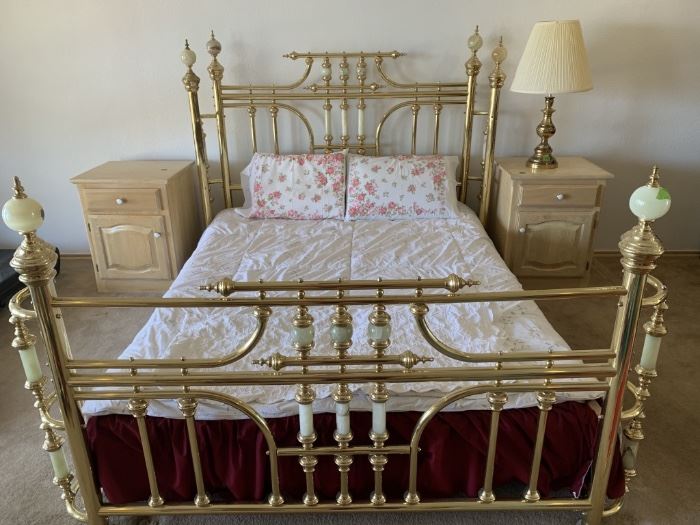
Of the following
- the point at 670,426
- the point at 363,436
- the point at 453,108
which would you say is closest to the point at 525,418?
the point at 363,436

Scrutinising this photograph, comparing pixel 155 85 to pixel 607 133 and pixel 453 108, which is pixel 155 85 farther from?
pixel 607 133

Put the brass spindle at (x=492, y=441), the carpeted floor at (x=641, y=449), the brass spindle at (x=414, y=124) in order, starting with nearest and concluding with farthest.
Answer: the brass spindle at (x=492, y=441) < the carpeted floor at (x=641, y=449) < the brass spindle at (x=414, y=124)

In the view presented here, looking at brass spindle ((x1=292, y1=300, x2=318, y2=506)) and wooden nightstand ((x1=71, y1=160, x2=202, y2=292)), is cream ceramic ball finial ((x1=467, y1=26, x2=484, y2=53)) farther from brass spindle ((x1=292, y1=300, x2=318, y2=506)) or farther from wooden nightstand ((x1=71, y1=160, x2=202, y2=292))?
brass spindle ((x1=292, y1=300, x2=318, y2=506))

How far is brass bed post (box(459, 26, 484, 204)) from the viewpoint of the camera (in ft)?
9.26

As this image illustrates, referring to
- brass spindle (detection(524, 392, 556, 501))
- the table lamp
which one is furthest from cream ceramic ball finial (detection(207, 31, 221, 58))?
brass spindle (detection(524, 392, 556, 501))

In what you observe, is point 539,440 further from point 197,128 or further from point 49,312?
point 197,128

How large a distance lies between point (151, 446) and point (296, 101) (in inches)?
83.1

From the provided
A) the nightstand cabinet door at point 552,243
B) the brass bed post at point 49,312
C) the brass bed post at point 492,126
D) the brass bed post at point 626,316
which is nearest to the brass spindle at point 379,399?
the brass bed post at point 626,316

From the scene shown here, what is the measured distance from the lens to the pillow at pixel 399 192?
2.76 m

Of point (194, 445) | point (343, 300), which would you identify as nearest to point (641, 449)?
point (343, 300)

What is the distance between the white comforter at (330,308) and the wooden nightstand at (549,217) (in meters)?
0.25

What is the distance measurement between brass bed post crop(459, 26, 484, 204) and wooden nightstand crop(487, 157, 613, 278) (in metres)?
0.19

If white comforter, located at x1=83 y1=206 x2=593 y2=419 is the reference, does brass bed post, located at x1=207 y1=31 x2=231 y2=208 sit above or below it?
above

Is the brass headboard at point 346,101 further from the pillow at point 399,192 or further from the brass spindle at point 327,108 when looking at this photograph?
the pillow at point 399,192
